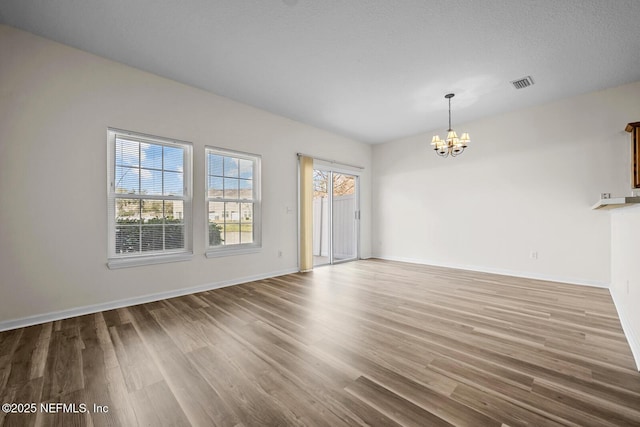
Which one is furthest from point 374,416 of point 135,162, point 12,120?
point 12,120

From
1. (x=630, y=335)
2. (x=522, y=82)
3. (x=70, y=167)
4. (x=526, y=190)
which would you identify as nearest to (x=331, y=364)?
(x=630, y=335)

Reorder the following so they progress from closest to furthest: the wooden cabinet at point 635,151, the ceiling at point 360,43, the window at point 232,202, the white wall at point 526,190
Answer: the ceiling at point 360,43 → the wooden cabinet at point 635,151 → the white wall at point 526,190 → the window at point 232,202

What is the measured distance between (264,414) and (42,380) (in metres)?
1.55

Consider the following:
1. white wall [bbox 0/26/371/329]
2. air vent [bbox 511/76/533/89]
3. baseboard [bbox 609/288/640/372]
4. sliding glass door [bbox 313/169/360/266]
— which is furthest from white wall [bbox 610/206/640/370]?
white wall [bbox 0/26/371/329]

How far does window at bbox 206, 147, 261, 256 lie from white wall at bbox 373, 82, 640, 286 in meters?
3.54

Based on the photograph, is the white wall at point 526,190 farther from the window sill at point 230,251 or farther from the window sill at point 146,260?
the window sill at point 146,260

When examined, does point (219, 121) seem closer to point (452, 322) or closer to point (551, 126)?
point (452, 322)

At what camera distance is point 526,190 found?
4.46 m

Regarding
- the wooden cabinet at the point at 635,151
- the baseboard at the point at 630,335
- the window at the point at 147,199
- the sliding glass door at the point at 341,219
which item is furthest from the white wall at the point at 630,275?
the window at the point at 147,199

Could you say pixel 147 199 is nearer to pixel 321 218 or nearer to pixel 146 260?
pixel 146 260

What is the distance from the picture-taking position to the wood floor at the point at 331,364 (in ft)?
4.52

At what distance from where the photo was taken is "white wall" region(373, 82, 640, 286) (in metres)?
3.82

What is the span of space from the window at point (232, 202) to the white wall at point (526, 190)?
11.6 feet

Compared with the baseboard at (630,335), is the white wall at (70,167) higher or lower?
higher
